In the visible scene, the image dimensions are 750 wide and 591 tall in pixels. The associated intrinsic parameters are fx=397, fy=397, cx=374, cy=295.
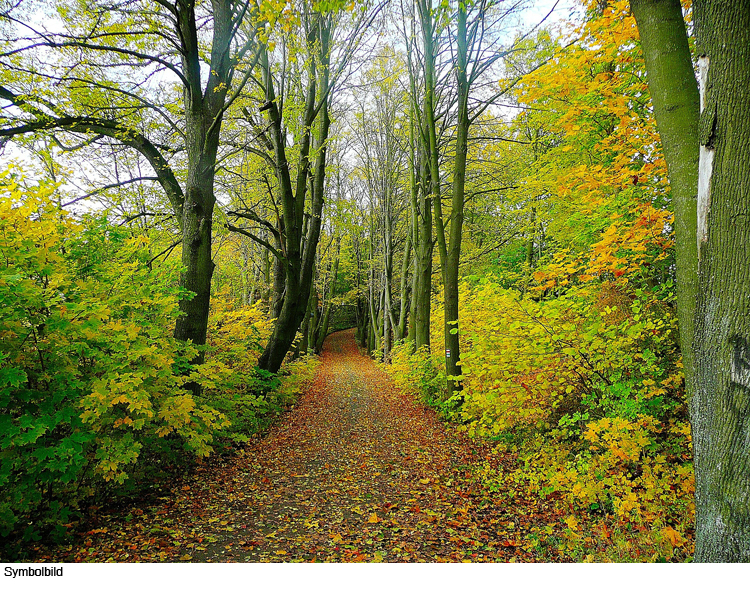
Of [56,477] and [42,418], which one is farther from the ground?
[42,418]

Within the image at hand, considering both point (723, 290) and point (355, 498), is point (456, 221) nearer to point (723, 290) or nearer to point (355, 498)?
point (355, 498)

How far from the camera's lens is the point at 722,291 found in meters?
2.21

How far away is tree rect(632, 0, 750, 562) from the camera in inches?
83.1

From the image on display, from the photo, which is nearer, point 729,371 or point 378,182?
point 729,371

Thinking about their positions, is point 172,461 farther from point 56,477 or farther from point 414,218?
point 414,218

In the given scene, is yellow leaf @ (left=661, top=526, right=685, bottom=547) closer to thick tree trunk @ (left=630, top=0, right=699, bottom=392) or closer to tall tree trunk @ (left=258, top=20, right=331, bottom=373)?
thick tree trunk @ (left=630, top=0, right=699, bottom=392)

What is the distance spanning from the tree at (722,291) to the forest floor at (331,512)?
150cm

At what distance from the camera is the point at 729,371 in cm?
214

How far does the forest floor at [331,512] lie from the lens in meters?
3.29

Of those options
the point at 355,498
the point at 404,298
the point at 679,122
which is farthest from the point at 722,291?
the point at 404,298

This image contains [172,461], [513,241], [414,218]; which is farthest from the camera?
[513,241]

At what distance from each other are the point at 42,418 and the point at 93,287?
4.22 ft

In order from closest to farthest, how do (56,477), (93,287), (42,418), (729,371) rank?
(729,371) < (42,418) < (56,477) < (93,287)

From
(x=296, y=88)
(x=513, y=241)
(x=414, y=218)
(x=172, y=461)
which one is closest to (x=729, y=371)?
(x=172, y=461)
